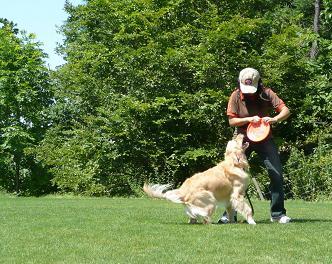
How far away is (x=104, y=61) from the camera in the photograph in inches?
909

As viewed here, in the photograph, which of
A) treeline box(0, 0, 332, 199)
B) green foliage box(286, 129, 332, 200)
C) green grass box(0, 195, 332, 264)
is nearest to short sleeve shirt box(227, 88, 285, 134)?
green grass box(0, 195, 332, 264)

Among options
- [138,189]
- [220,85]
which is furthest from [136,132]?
[220,85]

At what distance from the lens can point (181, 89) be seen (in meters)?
21.9

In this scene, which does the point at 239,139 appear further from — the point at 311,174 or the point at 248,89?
the point at 311,174

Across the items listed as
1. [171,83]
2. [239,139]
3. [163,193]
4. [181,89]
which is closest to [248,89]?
[239,139]

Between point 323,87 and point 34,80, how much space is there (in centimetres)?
1556

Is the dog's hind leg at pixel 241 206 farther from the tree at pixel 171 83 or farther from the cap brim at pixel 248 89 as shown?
the tree at pixel 171 83

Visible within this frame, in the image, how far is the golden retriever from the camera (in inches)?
329

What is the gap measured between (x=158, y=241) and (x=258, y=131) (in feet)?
8.27

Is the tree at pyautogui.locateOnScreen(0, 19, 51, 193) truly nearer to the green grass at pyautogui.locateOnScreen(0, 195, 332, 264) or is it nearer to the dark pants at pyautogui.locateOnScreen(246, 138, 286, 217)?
the green grass at pyautogui.locateOnScreen(0, 195, 332, 264)

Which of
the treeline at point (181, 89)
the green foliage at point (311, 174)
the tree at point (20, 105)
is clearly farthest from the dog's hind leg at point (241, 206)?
the tree at point (20, 105)

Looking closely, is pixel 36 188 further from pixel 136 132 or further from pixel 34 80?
pixel 136 132

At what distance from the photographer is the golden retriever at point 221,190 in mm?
8352

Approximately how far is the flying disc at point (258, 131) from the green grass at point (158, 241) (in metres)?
1.25
